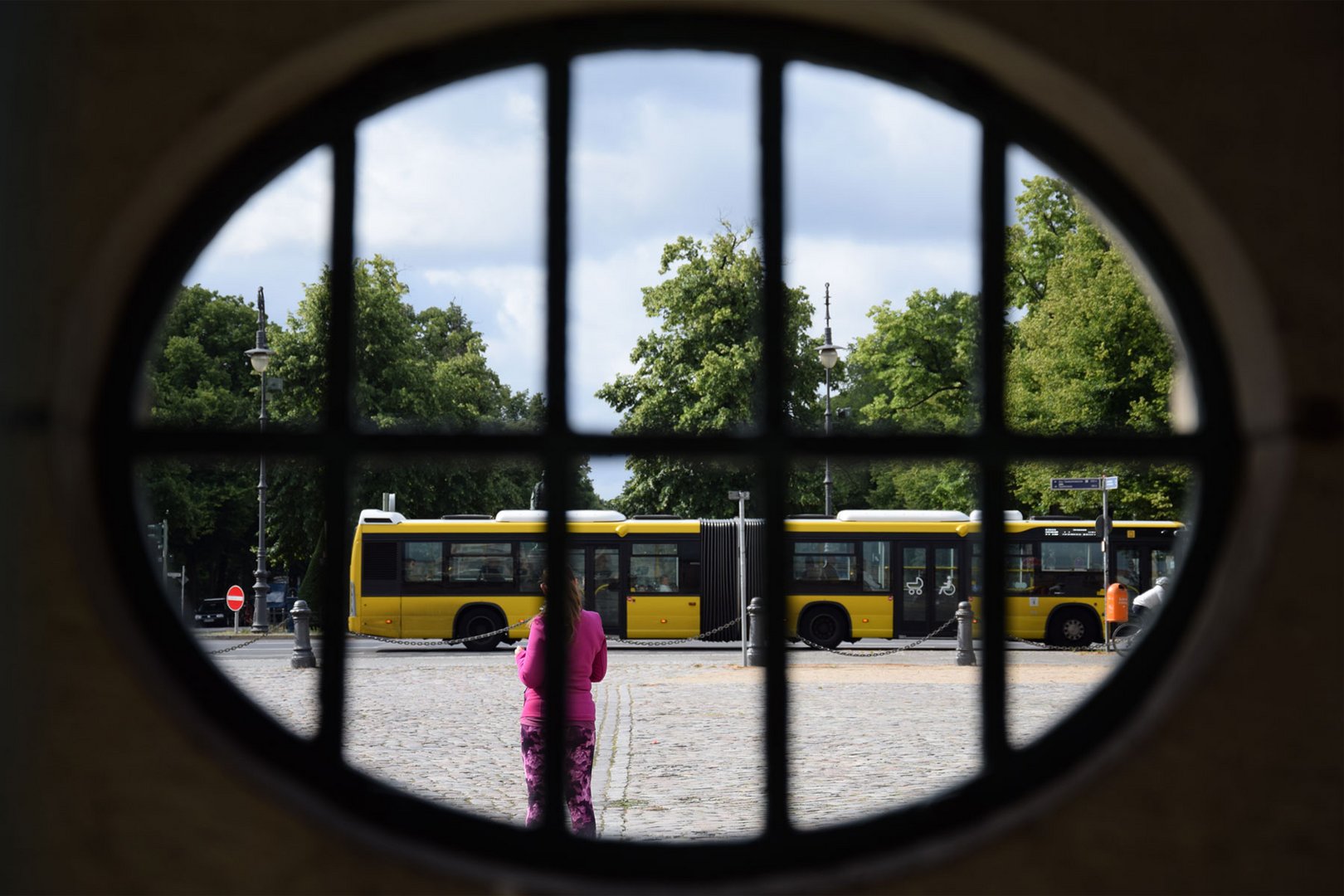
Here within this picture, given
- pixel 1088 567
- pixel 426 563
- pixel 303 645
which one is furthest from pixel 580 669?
pixel 1088 567

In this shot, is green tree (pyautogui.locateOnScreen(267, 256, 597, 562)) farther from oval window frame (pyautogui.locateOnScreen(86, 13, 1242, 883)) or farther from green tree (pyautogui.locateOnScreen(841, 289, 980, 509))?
oval window frame (pyautogui.locateOnScreen(86, 13, 1242, 883))

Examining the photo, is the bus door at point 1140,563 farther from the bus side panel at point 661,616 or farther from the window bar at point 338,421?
the window bar at point 338,421

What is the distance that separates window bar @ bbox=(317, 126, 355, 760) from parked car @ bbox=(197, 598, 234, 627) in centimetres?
3456

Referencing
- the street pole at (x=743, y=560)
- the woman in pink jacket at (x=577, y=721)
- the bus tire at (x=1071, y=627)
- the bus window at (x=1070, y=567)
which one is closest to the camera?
the woman in pink jacket at (x=577, y=721)

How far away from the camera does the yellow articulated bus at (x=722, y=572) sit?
72.9 feet

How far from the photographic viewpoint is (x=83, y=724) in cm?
191

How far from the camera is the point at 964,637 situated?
58.9ft

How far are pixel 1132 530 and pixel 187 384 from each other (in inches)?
1057

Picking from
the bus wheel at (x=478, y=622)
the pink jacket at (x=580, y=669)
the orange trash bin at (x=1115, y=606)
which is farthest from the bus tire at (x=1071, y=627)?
the pink jacket at (x=580, y=669)

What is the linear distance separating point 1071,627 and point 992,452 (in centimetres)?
2170

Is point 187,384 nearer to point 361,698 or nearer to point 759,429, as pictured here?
point 361,698

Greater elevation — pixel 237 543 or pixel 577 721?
pixel 237 543

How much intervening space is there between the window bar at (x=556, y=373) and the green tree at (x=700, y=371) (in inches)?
1036

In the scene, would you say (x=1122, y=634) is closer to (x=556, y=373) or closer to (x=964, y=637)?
(x=964, y=637)
